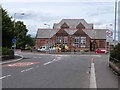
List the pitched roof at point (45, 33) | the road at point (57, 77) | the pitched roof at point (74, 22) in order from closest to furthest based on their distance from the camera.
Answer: the road at point (57, 77), the pitched roof at point (45, 33), the pitched roof at point (74, 22)

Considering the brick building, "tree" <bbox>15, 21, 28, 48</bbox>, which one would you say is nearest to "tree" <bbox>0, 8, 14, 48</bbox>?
"tree" <bbox>15, 21, 28, 48</bbox>

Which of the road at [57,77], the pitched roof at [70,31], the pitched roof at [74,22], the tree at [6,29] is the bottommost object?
the road at [57,77]

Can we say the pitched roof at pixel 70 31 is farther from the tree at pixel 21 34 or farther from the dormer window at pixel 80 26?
the tree at pixel 21 34

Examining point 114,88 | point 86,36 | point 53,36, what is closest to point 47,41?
point 53,36

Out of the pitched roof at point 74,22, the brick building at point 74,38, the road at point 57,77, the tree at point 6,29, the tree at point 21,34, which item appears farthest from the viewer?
the pitched roof at point 74,22

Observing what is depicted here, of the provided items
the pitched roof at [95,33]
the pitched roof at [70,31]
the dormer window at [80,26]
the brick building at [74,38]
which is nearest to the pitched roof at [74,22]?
the dormer window at [80,26]

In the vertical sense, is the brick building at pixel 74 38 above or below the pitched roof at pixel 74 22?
below

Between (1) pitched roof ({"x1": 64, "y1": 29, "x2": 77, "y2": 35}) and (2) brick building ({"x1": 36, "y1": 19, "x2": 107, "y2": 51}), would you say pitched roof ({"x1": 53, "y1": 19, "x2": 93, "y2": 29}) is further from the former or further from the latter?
(1) pitched roof ({"x1": 64, "y1": 29, "x2": 77, "y2": 35})

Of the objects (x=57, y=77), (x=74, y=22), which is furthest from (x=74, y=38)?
(x=57, y=77)

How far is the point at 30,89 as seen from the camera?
14.6 m

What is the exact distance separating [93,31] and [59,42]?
46.0 ft

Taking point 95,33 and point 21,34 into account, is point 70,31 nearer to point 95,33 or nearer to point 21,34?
point 95,33

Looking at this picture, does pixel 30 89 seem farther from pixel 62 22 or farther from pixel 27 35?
pixel 62 22

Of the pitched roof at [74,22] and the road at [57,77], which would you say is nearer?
the road at [57,77]
